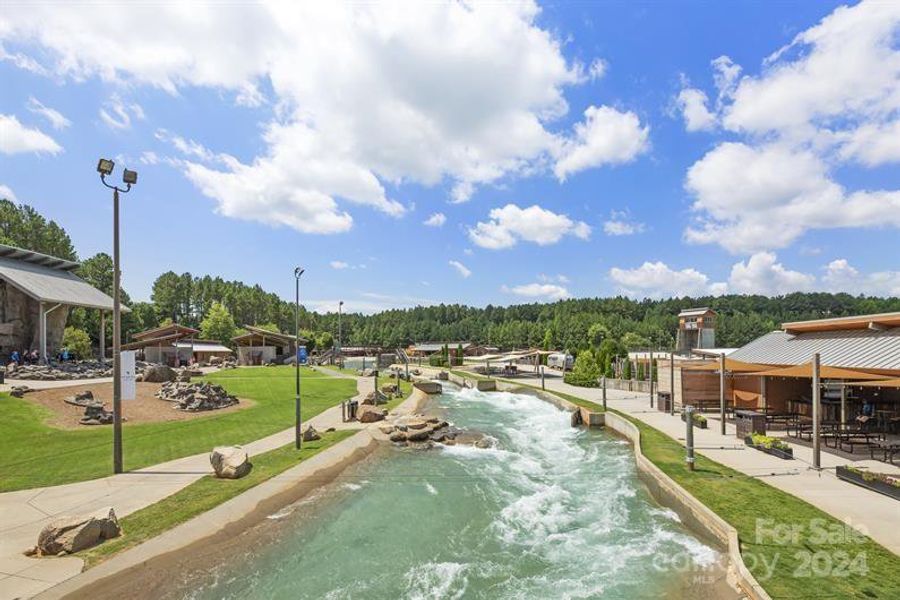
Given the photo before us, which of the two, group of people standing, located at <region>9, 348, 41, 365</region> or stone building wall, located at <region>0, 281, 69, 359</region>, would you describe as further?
stone building wall, located at <region>0, 281, 69, 359</region>

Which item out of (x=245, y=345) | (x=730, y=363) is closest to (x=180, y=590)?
(x=730, y=363)

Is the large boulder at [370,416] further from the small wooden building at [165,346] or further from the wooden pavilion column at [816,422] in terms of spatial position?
the small wooden building at [165,346]

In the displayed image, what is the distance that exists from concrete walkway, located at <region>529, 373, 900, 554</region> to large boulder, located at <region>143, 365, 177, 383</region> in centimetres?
3157

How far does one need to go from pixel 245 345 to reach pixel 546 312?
376 ft

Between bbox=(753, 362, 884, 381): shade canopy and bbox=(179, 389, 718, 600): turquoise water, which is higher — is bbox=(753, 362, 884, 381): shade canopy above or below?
above

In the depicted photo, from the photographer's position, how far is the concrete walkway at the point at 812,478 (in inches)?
395

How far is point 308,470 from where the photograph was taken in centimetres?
1628

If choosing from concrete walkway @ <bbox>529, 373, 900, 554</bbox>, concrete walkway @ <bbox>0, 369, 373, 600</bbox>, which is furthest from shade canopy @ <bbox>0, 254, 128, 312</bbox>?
concrete walkway @ <bbox>529, 373, 900, 554</bbox>

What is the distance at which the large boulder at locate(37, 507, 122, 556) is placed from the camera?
9352 mm

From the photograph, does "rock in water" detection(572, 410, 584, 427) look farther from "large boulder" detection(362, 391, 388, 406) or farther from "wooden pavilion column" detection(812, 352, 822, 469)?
"wooden pavilion column" detection(812, 352, 822, 469)

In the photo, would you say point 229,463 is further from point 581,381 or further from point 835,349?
point 581,381

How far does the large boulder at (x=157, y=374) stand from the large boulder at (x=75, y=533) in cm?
2524

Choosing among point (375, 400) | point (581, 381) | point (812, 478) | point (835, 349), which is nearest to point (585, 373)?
point (581, 381)

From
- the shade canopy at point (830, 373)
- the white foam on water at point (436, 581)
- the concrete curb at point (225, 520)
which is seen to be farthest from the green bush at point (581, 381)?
the white foam on water at point (436, 581)
